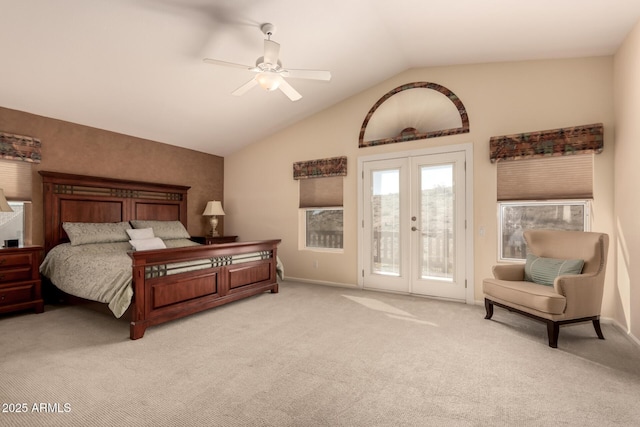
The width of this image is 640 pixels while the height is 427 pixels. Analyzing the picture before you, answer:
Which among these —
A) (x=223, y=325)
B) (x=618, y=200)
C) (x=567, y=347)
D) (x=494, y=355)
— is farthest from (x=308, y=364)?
(x=618, y=200)

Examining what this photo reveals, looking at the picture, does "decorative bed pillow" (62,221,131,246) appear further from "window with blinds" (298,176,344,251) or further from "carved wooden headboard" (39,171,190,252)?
"window with blinds" (298,176,344,251)

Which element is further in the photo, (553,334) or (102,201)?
(102,201)

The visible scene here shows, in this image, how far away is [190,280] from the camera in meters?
3.31

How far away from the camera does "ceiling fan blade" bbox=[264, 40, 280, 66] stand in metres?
2.67

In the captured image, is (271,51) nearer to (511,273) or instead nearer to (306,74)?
(306,74)

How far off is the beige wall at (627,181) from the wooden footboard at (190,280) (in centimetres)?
390

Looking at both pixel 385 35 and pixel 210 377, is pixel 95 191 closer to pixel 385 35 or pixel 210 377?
pixel 210 377

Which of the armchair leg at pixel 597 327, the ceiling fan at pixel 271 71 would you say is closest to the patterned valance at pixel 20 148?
the ceiling fan at pixel 271 71

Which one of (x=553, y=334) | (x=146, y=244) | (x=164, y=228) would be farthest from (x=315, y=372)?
(x=164, y=228)

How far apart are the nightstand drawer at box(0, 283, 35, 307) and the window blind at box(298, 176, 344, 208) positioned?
3642mm

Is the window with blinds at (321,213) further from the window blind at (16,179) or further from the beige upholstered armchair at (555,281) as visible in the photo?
the window blind at (16,179)

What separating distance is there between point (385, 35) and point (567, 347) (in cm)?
357

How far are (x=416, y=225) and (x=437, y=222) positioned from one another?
280mm

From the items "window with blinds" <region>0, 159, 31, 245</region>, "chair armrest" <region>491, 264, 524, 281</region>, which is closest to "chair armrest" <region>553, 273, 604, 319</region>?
"chair armrest" <region>491, 264, 524, 281</region>
